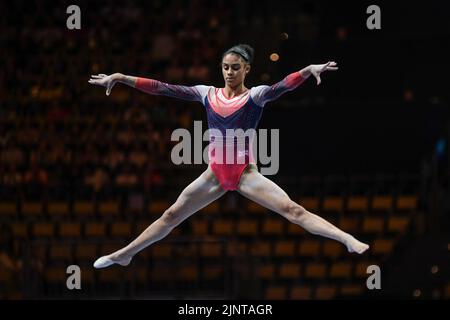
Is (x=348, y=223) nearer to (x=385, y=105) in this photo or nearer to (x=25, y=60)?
(x=385, y=105)

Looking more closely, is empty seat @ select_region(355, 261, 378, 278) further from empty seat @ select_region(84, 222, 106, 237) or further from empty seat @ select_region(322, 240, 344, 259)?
empty seat @ select_region(84, 222, 106, 237)

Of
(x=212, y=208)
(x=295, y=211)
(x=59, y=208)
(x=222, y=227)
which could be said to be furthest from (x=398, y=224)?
(x=295, y=211)

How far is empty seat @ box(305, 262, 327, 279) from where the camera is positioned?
1215 centimetres

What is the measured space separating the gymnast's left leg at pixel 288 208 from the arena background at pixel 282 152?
3973mm

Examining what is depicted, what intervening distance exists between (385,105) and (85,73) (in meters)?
4.00

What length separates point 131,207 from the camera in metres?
12.2

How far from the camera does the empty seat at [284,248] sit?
484 inches

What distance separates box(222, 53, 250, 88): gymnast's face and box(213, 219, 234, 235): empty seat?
5.00 meters

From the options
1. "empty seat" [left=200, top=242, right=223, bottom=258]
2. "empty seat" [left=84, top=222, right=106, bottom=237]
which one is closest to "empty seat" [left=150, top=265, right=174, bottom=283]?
"empty seat" [left=200, top=242, right=223, bottom=258]

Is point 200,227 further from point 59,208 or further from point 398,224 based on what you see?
point 398,224

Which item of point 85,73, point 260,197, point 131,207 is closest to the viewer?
point 260,197

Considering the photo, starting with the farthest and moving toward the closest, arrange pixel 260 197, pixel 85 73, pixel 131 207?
pixel 85 73, pixel 131 207, pixel 260 197
